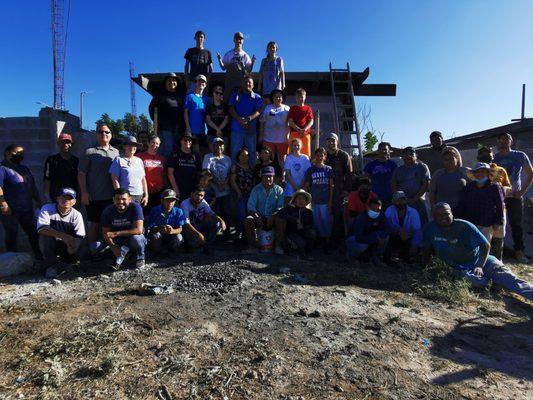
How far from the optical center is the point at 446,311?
4.20 metres

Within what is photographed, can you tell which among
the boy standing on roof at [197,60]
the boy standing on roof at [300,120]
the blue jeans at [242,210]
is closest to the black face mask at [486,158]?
the boy standing on roof at [300,120]

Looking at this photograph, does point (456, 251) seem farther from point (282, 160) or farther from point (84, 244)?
point (84, 244)

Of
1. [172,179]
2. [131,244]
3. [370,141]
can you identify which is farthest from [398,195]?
[370,141]

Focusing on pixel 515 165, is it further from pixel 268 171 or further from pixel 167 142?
pixel 167 142

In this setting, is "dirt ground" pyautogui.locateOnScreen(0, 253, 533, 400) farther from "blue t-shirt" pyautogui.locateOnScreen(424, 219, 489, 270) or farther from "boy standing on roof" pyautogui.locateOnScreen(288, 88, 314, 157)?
"boy standing on roof" pyautogui.locateOnScreen(288, 88, 314, 157)

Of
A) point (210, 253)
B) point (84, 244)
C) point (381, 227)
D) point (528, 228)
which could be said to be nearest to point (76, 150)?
point (84, 244)

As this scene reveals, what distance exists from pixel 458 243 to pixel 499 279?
641 millimetres

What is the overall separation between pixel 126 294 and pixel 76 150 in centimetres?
419

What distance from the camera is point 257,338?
330 cm

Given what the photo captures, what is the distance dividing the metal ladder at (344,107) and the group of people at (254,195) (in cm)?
289

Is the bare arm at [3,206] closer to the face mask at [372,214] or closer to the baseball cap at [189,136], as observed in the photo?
the baseball cap at [189,136]

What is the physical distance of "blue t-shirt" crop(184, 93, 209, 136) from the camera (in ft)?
23.3

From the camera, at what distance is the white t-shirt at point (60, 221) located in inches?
209

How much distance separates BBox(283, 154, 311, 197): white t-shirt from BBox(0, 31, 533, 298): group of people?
0.02 metres
